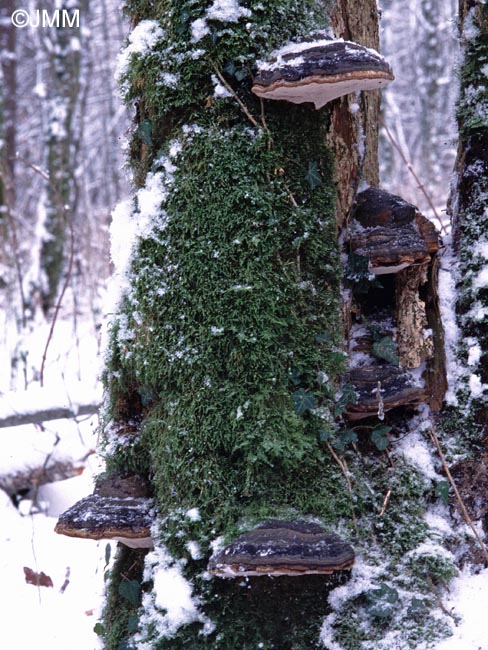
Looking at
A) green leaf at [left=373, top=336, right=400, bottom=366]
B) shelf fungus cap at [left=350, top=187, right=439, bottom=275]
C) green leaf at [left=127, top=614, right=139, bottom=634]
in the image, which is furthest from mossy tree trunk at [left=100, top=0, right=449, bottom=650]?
green leaf at [left=373, top=336, right=400, bottom=366]

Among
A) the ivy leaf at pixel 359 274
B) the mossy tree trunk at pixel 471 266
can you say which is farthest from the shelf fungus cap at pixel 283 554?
the ivy leaf at pixel 359 274

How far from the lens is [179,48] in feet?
8.65

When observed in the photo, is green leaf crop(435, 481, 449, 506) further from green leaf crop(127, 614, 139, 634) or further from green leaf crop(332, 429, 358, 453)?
green leaf crop(127, 614, 139, 634)

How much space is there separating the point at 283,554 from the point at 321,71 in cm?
162

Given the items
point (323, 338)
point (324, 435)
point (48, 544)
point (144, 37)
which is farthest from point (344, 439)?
point (48, 544)

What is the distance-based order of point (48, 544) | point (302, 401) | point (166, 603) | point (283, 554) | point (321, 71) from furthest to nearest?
point (48, 544) < point (302, 401) < point (166, 603) < point (321, 71) < point (283, 554)

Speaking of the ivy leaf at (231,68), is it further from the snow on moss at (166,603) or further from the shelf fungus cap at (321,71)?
the snow on moss at (166,603)

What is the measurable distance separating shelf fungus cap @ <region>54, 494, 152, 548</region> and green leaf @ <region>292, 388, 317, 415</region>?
72 centimetres

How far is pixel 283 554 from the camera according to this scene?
193 cm

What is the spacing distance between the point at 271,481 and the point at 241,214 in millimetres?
1054

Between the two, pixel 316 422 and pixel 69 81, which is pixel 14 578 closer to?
pixel 316 422

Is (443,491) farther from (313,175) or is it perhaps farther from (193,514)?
(313,175)

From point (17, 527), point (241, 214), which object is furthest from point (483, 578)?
point (17, 527)

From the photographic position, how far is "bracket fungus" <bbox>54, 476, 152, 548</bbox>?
91.4 inches
